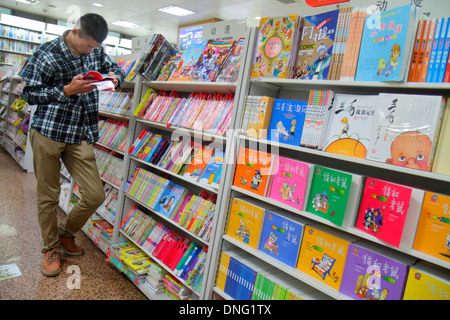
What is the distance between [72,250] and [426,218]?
2.74m

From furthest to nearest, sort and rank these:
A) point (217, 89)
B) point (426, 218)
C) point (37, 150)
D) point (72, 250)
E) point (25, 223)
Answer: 1. point (25, 223)
2. point (72, 250)
3. point (37, 150)
4. point (217, 89)
5. point (426, 218)

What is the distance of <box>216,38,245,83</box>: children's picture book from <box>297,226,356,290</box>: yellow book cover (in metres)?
1.03

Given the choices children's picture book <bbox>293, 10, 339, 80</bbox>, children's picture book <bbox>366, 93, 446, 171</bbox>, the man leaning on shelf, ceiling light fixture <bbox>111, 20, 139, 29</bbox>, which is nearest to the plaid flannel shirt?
the man leaning on shelf

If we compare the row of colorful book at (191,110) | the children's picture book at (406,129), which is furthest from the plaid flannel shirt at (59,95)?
the children's picture book at (406,129)

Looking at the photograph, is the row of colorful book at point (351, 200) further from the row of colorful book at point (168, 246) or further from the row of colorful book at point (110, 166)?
the row of colorful book at point (110, 166)

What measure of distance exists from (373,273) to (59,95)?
2.28 m

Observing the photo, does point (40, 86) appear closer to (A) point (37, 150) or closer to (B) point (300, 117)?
(A) point (37, 150)

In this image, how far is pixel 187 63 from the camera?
241cm

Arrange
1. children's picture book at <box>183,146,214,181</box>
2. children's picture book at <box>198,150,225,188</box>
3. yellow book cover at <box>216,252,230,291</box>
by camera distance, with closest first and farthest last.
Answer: yellow book cover at <box>216,252,230,291</box> → children's picture book at <box>198,150,225,188</box> → children's picture book at <box>183,146,214,181</box>

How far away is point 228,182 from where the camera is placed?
1923 mm

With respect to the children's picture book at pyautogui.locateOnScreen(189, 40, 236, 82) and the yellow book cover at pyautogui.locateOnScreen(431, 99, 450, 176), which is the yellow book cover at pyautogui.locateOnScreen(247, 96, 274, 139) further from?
the yellow book cover at pyautogui.locateOnScreen(431, 99, 450, 176)

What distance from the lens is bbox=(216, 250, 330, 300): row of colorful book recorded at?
64.2 inches

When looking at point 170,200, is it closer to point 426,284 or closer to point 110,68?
point 110,68
